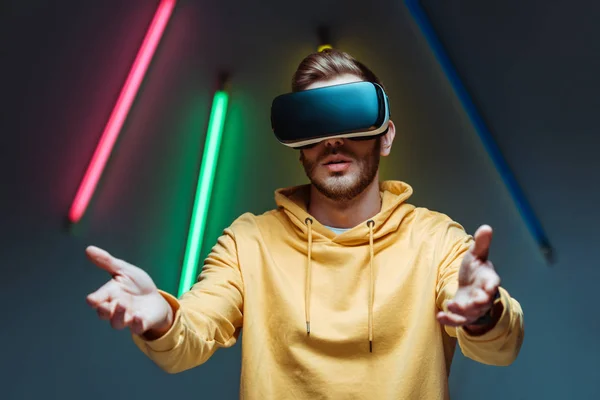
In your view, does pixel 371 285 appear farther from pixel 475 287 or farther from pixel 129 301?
pixel 129 301

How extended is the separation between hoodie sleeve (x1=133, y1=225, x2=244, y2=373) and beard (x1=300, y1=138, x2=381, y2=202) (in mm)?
275

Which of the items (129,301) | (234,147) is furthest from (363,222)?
(234,147)

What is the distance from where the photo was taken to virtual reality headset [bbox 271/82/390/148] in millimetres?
1852

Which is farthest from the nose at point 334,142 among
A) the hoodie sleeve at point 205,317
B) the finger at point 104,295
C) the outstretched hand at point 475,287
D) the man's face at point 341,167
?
the finger at point 104,295

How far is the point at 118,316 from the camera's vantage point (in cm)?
133

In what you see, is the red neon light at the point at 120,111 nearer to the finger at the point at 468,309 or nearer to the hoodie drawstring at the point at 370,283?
the hoodie drawstring at the point at 370,283

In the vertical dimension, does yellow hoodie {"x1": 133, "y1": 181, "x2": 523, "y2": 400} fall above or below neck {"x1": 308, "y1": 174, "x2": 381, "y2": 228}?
below

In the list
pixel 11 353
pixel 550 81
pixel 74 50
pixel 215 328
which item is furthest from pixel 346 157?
pixel 11 353

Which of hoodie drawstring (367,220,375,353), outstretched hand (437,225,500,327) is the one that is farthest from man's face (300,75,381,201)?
outstretched hand (437,225,500,327)

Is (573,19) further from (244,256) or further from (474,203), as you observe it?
(244,256)

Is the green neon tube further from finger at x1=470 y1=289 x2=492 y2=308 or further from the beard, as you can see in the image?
finger at x1=470 y1=289 x2=492 y2=308

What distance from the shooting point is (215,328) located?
172 centimetres

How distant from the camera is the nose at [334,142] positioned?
1.90 metres

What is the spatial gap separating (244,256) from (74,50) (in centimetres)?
109
